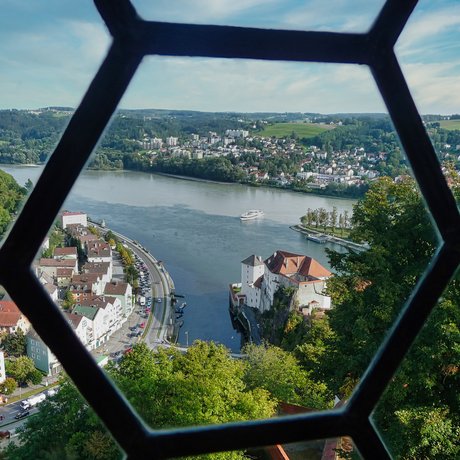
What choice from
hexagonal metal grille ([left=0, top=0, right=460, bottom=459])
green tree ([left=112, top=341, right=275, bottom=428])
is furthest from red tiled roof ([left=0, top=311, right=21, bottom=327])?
green tree ([left=112, top=341, right=275, bottom=428])

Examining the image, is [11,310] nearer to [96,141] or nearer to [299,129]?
[96,141]

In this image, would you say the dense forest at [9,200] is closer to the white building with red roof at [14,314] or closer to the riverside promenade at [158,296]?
the white building with red roof at [14,314]

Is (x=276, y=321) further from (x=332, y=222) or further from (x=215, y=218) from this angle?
(x=332, y=222)

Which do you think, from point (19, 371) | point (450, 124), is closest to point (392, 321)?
point (450, 124)

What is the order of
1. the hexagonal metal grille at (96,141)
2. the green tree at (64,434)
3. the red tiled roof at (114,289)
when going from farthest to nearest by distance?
the red tiled roof at (114,289)
the green tree at (64,434)
the hexagonal metal grille at (96,141)

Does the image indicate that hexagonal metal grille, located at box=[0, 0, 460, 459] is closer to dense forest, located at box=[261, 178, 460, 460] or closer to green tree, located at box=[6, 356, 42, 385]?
dense forest, located at box=[261, 178, 460, 460]

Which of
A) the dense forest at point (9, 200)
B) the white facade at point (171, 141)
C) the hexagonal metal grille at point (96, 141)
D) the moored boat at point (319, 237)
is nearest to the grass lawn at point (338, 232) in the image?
the moored boat at point (319, 237)
